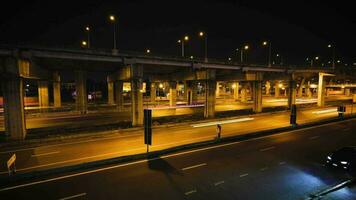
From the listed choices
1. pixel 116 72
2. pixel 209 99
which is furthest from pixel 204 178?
pixel 116 72

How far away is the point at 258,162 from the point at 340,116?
25.1m

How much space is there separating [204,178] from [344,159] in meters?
8.80

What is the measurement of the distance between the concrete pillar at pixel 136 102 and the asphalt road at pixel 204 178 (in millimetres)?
12244

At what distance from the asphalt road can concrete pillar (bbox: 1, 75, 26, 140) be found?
10993 millimetres

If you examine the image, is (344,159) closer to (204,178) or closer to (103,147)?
(204,178)

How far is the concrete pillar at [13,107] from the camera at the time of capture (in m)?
19.5

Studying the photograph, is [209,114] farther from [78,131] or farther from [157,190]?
[157,190]

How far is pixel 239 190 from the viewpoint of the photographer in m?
10.5

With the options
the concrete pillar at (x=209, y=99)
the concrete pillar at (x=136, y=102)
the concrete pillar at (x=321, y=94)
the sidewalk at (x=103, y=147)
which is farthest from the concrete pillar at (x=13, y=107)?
the concrete pillar at (x=321, y=94)

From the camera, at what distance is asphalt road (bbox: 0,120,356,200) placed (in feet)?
33.3

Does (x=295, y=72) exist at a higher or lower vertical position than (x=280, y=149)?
higher

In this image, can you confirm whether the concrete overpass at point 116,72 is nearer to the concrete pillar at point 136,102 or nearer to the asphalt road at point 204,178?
the concrete pillar at point 136,102

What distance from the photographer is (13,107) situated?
1973 cm

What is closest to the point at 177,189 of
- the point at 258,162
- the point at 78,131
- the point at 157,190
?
the point at 157,190
